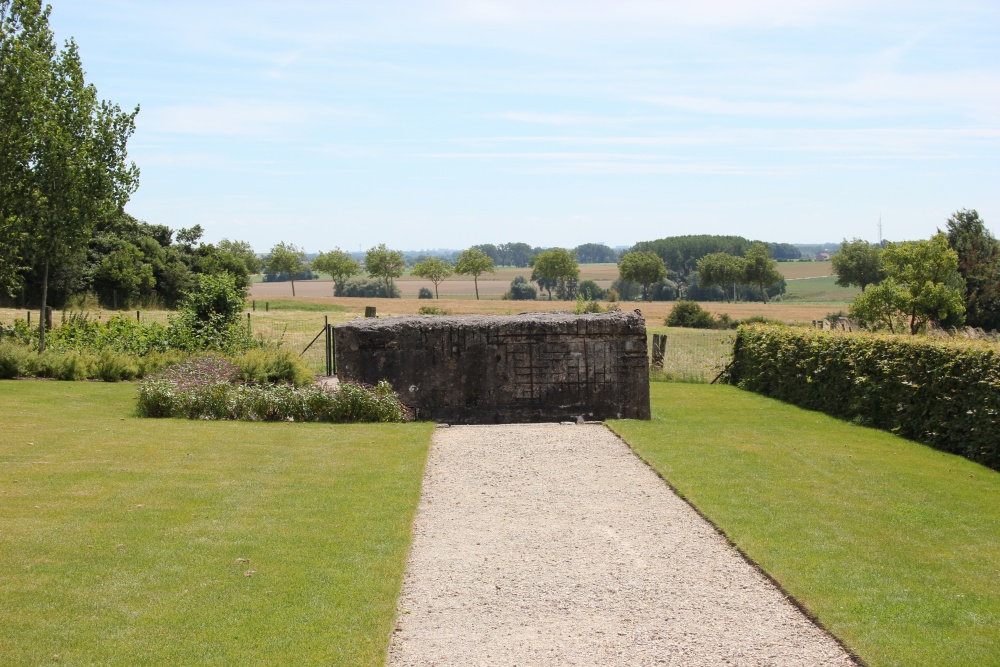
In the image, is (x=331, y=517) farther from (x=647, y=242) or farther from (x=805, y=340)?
(x=647, y=242)

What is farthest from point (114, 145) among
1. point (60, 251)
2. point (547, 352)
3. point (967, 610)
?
point (967, 610)

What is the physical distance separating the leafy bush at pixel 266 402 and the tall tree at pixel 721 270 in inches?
3118

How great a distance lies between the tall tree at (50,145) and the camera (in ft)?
66.9

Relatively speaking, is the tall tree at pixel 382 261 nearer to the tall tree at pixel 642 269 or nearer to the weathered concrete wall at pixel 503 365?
the tall tree at pixel 642 269

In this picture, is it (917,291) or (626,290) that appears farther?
(626,290)

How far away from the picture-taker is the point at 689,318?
56.4 metres

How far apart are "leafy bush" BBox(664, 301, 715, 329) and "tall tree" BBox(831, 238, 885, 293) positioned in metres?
25.4

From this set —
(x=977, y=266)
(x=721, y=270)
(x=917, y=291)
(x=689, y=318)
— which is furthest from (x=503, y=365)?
(x=721, y=270)

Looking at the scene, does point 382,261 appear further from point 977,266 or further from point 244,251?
point 977,266

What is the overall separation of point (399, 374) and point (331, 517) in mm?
7086

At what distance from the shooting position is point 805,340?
19516 mm

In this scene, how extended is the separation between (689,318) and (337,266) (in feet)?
185

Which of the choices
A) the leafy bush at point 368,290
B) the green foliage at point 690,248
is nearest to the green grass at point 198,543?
the leafy bush at point 368,290

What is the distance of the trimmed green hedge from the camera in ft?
43.2
